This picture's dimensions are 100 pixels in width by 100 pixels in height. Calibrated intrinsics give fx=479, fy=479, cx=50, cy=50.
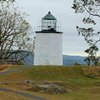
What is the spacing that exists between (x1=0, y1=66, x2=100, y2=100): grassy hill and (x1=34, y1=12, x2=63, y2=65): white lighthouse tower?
876 centimetres

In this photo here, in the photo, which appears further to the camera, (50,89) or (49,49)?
(49,49)

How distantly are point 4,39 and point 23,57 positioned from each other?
4741 mm

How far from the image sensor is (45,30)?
209 feet

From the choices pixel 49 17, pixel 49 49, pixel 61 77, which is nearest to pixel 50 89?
pixel 61 77

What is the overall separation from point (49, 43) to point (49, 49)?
0.81m

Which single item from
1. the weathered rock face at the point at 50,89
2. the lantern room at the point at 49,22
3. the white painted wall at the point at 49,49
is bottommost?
the weathered rock face at the point at 50,89

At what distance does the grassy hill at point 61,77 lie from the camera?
43.4m

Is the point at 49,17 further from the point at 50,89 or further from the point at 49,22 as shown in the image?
the point at 50,89

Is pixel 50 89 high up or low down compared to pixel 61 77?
down

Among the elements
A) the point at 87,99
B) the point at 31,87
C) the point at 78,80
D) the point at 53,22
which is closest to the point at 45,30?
the point at 53,22

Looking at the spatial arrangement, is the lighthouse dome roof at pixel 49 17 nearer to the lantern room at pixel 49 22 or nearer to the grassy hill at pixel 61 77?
the lantern room at pixel 49 22

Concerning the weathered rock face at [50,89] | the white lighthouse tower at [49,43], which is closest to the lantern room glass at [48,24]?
the white lighthouse tower at [49,43]

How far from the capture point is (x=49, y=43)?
64.0m

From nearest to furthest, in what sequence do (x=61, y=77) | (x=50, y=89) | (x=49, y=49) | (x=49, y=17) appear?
(x=50, y=89), (x=61, y=77), (x=49, y=17), (x=49, y=49)
